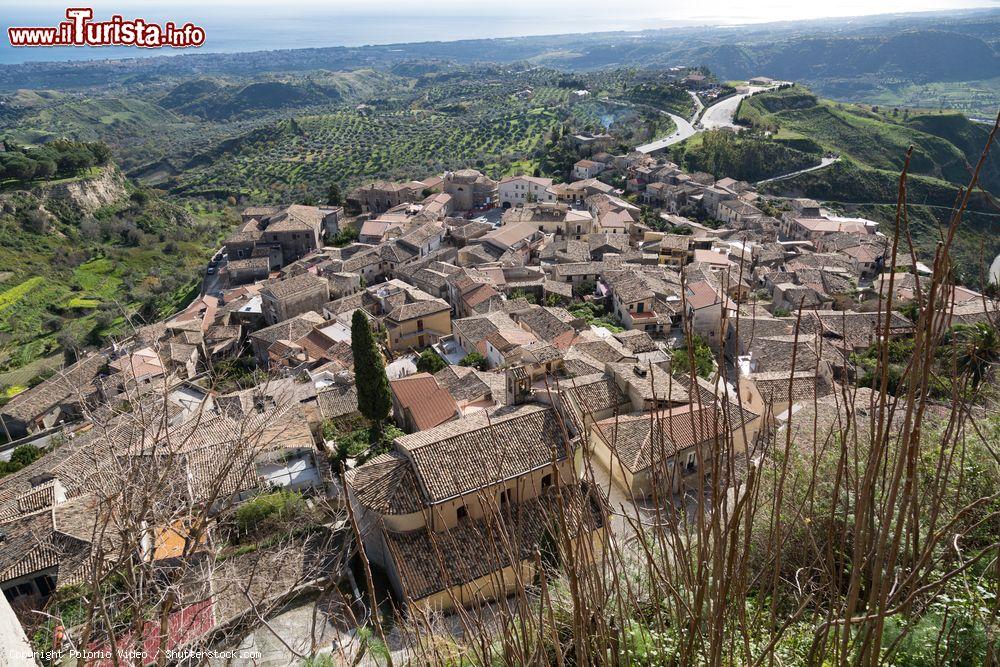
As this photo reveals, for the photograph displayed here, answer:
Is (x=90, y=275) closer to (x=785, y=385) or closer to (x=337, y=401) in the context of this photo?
(x=337, y=401)

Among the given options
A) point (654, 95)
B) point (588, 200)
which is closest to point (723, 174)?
point (588, 200)

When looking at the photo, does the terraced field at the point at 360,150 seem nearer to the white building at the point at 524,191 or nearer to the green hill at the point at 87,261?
the green hill at the point at 87,261

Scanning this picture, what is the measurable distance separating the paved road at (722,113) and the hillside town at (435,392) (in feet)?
85.2

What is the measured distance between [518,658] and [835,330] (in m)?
25.2

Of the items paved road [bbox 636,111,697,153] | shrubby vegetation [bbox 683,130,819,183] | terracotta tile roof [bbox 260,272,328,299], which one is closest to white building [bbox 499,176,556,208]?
paved road [bbox 636,111,697,153]

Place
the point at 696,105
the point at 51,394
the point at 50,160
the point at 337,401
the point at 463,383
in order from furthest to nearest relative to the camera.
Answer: the point at 696,105
the point at 50,160
the point at 51,394
the point at 337,401
the point at 463,383

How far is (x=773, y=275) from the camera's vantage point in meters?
35.1

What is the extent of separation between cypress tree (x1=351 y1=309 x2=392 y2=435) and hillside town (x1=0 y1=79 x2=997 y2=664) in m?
0.23

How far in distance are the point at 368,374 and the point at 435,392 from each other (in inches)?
90.6

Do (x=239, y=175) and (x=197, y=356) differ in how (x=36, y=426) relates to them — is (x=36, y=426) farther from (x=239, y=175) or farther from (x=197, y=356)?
(x=239, y=175)

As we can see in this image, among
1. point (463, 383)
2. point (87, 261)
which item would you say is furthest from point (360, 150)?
point (463, 383)

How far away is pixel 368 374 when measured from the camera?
17141 millimetres

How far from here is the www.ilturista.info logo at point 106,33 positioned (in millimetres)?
36250

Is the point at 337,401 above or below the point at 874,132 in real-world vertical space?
below
